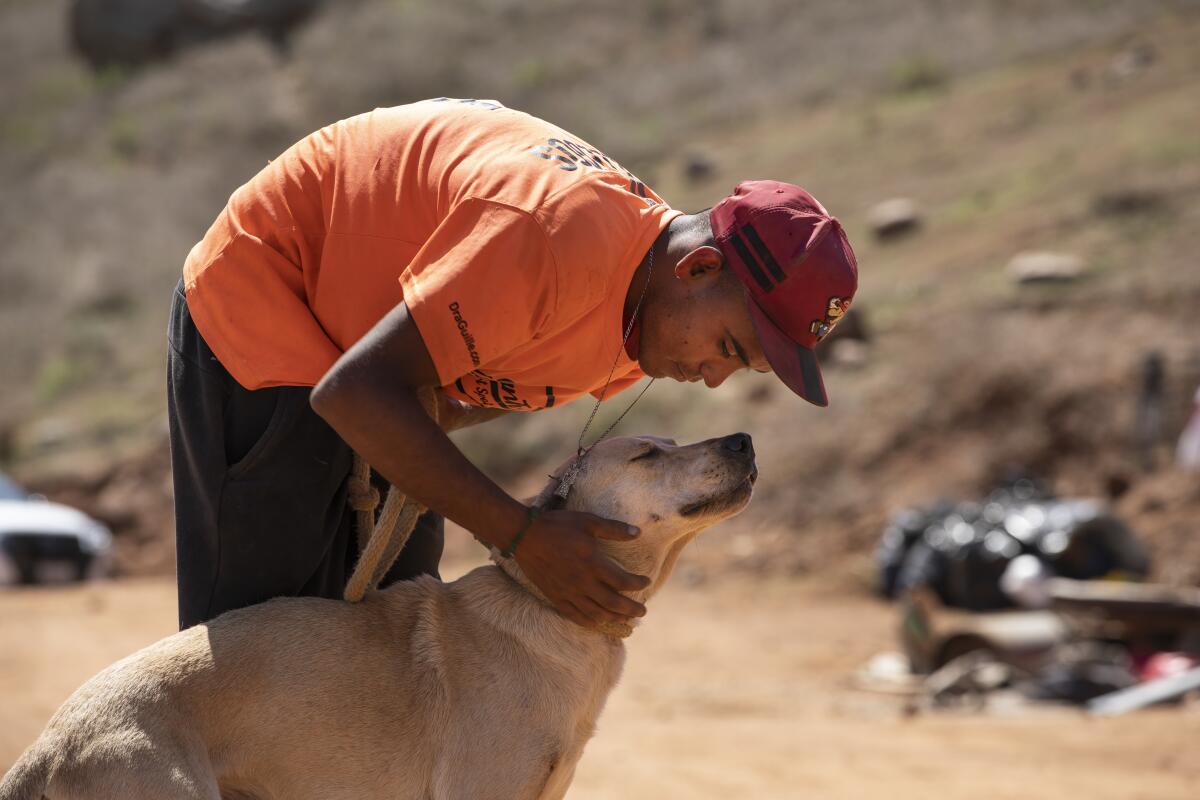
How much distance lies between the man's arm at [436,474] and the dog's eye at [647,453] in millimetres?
277

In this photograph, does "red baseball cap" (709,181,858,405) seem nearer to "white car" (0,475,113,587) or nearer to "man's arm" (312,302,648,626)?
"man's arm" (312,302,648,626)

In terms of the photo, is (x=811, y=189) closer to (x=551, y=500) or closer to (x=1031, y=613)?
(x=1031, y=613)

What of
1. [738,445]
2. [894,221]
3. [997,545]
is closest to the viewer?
[738,445]

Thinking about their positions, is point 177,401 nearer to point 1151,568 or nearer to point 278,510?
point 278,510

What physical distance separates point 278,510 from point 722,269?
3.80ft

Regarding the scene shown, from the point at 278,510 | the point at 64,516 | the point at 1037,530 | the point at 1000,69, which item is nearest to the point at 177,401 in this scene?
the point at 278,510

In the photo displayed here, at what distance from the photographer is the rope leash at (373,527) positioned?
3201 millimetres

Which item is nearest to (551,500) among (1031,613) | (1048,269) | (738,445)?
(738,445)

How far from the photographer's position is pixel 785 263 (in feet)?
9.71

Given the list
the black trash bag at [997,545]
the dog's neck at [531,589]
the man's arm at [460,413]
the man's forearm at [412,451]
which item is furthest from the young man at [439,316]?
the black trash bag at [997,545]

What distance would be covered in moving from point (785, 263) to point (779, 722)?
17.9 feet

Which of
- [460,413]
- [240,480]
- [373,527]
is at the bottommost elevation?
[373,527]

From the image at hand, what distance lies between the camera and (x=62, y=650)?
10219 millimetres

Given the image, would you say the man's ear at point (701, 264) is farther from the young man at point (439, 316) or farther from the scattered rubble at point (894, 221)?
the scattered rubble at point (894, 221)
